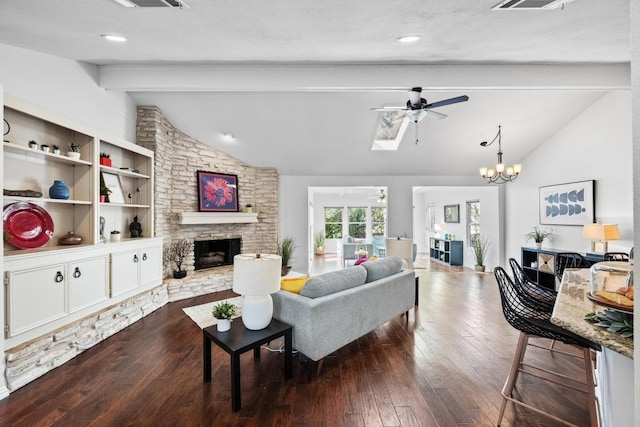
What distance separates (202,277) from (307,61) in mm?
3831

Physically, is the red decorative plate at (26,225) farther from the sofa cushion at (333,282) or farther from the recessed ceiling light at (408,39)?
the recessed ceiling light at (408,39)

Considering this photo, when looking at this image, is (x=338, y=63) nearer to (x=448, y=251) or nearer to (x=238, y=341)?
(x=238, y=341)

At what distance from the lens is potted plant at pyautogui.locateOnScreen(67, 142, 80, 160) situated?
9.66 feet

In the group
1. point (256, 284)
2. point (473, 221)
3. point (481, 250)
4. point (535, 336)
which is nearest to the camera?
point (535, 336)

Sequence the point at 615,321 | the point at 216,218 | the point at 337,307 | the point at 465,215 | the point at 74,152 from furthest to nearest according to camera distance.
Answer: the point at 465,215, the point at 216,218, the point at 74,152, the point at 337,307, the point at 615,321

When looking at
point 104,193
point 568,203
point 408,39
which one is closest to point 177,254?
point 104,193

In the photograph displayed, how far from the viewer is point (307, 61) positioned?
10.5 feet

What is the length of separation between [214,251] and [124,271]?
2.25 metres

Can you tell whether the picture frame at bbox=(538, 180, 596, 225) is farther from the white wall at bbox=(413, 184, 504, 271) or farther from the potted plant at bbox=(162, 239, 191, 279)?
the potted plant at bbox=(162, 239, 191, 279)

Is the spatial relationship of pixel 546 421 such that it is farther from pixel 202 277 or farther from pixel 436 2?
pixel 202 277

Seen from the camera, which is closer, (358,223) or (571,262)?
(571,262)

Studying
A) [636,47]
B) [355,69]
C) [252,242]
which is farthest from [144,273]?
[636,47]

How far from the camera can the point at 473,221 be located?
25.8ft

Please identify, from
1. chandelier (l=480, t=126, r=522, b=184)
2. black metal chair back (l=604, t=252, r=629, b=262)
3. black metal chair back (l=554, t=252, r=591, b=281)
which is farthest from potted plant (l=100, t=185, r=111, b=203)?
black metal chair back (l=604, t=252, r=629, b=262)
